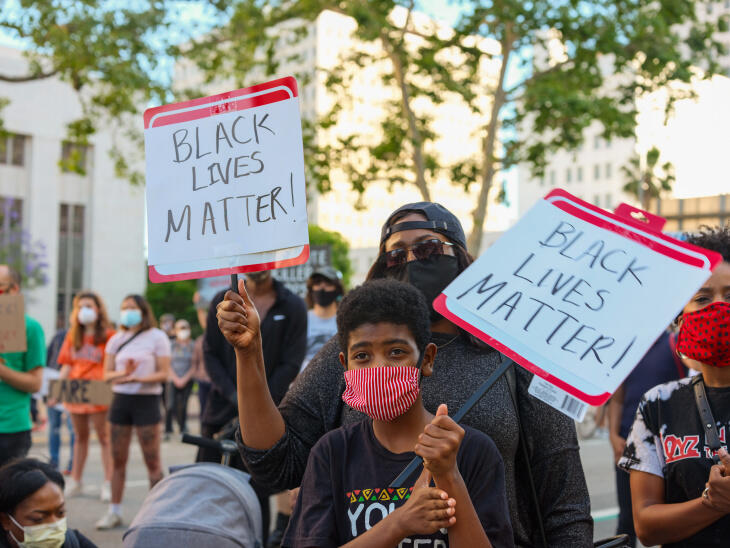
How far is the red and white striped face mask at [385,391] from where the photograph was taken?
2.37 metres

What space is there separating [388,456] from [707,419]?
1.04 meters

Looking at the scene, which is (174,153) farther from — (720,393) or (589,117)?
(589,117)

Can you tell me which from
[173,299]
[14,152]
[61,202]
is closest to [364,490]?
[14,152]

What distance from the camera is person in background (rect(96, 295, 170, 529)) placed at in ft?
24.8

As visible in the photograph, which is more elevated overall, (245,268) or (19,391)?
(245,268)

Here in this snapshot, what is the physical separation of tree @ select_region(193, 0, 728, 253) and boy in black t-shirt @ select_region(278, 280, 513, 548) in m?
12.2

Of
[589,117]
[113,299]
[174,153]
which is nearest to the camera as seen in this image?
[174,153]

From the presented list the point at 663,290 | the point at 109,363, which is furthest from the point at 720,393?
the point at 109,363

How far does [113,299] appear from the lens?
39469mm

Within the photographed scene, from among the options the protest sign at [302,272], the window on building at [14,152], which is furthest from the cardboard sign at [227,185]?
the window on building at [14,152]

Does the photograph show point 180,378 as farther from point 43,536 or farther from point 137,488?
point 43,536

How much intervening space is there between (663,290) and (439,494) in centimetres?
83

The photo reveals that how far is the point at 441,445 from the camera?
6.75 feet

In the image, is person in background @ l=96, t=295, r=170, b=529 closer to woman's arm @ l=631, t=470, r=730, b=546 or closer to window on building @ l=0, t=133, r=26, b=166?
woman's arm @ l=631, t=470, r=730, b=546
